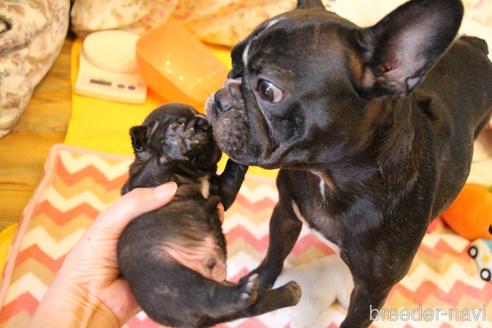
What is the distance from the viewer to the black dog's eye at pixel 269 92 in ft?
3.81

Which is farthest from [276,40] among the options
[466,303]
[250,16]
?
[250,16]

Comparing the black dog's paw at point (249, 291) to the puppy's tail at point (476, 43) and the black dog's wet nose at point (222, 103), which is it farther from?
the puppy's tail at point (476, 43)

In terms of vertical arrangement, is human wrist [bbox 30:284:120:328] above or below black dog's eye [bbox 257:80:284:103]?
below

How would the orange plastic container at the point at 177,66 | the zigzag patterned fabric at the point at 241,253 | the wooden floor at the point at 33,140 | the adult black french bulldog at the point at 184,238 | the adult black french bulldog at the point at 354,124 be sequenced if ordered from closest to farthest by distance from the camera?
the adult black french bulldog at the point at 354,124, the adult black french bulldog at the point at 184,238, the zigzag patterned fabric at the point at 241,253, the wooden floor at the point at 33,140, the orange plastic container at the point at 177,66

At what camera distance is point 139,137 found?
1.53 meters

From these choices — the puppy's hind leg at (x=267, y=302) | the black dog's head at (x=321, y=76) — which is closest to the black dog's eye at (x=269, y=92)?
the black dog's head at (x=321, y=76)

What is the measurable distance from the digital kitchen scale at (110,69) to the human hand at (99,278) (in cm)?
142

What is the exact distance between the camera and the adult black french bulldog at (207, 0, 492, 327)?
3.71 ft

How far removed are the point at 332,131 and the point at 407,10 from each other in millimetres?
308

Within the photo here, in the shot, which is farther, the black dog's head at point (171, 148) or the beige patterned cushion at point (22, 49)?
the beige patterned cushion at point (22, 49)

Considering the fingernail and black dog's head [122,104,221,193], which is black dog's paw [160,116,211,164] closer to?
black dog's head [122,104,221,193]

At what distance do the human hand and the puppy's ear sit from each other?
25.0 inches

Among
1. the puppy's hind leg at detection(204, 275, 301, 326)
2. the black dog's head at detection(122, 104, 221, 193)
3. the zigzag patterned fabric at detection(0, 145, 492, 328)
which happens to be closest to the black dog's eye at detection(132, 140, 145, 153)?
the black dog's head at detection(122, 104, 221, 193)

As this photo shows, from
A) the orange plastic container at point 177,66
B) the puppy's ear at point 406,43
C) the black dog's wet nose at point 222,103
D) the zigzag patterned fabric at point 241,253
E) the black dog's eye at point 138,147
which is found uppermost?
the puppy's ear at point 406,43
